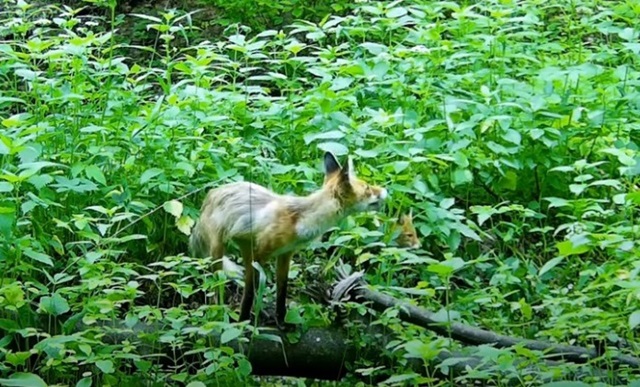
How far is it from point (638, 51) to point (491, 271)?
1.96m

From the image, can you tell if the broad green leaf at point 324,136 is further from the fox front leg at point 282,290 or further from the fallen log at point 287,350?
the fallen log at point 287,350

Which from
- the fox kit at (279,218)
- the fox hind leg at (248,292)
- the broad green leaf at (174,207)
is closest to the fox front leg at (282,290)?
the fox kit at (279,218)

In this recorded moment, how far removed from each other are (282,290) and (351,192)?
620 mm

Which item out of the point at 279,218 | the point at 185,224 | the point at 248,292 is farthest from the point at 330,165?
the point at 185,224

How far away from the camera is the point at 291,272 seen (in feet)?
17.2

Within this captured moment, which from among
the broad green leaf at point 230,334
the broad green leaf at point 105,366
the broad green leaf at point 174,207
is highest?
the broad green leaf at point 230,334

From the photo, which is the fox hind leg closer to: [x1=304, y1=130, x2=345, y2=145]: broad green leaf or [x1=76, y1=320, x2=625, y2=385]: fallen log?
[x1=76, y1=320, x2=625, y2=385]: fallen log

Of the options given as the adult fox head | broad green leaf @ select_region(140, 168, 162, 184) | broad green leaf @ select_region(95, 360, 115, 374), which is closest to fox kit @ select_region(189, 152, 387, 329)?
the adult fox head

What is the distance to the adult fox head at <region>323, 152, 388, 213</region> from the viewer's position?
4.98m

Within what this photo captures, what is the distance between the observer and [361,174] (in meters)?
5.94

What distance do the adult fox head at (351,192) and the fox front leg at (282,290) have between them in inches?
15.6

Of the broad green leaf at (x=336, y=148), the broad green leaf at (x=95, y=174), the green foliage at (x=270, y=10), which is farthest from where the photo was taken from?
the green foliage at (x=270, y=10)

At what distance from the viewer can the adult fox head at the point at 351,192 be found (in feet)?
16.3

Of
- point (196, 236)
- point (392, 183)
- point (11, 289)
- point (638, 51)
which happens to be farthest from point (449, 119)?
point (11, 289)
